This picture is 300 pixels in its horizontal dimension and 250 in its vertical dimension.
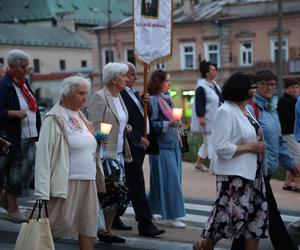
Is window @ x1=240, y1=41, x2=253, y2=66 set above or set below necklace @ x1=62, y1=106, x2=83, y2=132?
above

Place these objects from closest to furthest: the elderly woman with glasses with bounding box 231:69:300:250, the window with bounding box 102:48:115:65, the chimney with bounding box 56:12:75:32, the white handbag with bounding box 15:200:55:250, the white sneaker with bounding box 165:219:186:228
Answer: the white handbag with bounding box 15:200:55:250
the elderly woman with glasses with bounding box 231:69:300:250
the white sneaker with bounding box 165:219:186:228
the window with bounding box 102:48:115:65
the chimney with bounding box 56:12:75:32

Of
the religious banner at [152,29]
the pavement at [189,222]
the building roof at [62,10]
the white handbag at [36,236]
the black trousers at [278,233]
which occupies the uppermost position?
the building roof at [62,10]

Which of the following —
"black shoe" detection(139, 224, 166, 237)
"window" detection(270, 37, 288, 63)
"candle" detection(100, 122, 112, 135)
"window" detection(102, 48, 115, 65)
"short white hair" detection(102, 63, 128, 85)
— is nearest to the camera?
"candle" detection(100, 122, 112, 135)

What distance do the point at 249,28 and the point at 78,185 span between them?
4522cm

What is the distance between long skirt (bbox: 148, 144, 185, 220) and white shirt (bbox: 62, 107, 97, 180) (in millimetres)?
1993

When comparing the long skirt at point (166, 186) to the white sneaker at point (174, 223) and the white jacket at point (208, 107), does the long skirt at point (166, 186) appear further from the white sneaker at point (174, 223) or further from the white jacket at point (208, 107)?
the white jacket at point (208, 107)

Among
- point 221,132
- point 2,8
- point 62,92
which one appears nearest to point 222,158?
point 221,132

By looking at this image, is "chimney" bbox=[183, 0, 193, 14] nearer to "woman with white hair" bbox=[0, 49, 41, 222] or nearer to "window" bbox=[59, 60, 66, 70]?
"window" bbox=[59, 60, 66, 70]

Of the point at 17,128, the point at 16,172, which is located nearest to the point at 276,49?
the point at 16,172

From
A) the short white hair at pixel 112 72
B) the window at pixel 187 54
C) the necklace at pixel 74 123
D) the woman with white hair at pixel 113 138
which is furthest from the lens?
the window at pixel 187 54

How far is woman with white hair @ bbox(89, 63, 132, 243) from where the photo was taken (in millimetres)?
7078

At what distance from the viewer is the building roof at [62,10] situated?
91.4 metres

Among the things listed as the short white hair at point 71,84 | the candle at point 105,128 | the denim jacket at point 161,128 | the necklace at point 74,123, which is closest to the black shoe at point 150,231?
the denim jacket at point 161,128

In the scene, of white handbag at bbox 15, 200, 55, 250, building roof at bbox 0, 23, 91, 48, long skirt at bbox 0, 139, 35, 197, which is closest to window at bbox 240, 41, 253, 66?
building roof at bbox 0, 23, 91, 48
